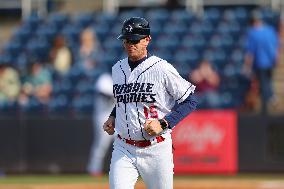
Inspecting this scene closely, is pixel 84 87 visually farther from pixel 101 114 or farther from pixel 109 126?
pixel 109 126

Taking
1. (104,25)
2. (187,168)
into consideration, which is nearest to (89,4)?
(104,25)

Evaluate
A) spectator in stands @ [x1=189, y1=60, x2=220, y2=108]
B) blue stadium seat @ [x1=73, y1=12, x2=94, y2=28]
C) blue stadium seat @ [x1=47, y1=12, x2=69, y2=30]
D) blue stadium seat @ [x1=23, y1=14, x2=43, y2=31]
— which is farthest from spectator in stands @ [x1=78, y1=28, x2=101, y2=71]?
spectator in stands @ [x1=189, y1=60, x2=220, y2=108]

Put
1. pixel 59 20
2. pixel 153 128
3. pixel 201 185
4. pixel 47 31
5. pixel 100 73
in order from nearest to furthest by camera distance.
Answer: pixel 153 128
pixel 201 185
pixel 100 73
pixel 47 31
pixel 59 20

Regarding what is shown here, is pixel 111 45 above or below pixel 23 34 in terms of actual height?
below

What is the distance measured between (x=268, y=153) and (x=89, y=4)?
22.7 ft

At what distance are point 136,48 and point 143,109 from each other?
0.52 metres

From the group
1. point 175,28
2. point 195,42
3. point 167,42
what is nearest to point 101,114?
point 167,42

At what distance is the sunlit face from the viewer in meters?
7.17

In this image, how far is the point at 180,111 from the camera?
7.27 m

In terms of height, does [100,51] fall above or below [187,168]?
above

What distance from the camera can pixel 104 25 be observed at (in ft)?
64.2

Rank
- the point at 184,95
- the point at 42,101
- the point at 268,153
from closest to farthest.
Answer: the point at 184,95, the point at 268,153, the point at 42,101

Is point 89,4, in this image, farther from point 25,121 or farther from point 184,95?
point 184,95

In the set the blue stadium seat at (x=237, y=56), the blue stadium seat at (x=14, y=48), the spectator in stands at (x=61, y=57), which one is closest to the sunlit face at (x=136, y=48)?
the blue stadium seat at (x=237, y=56)
